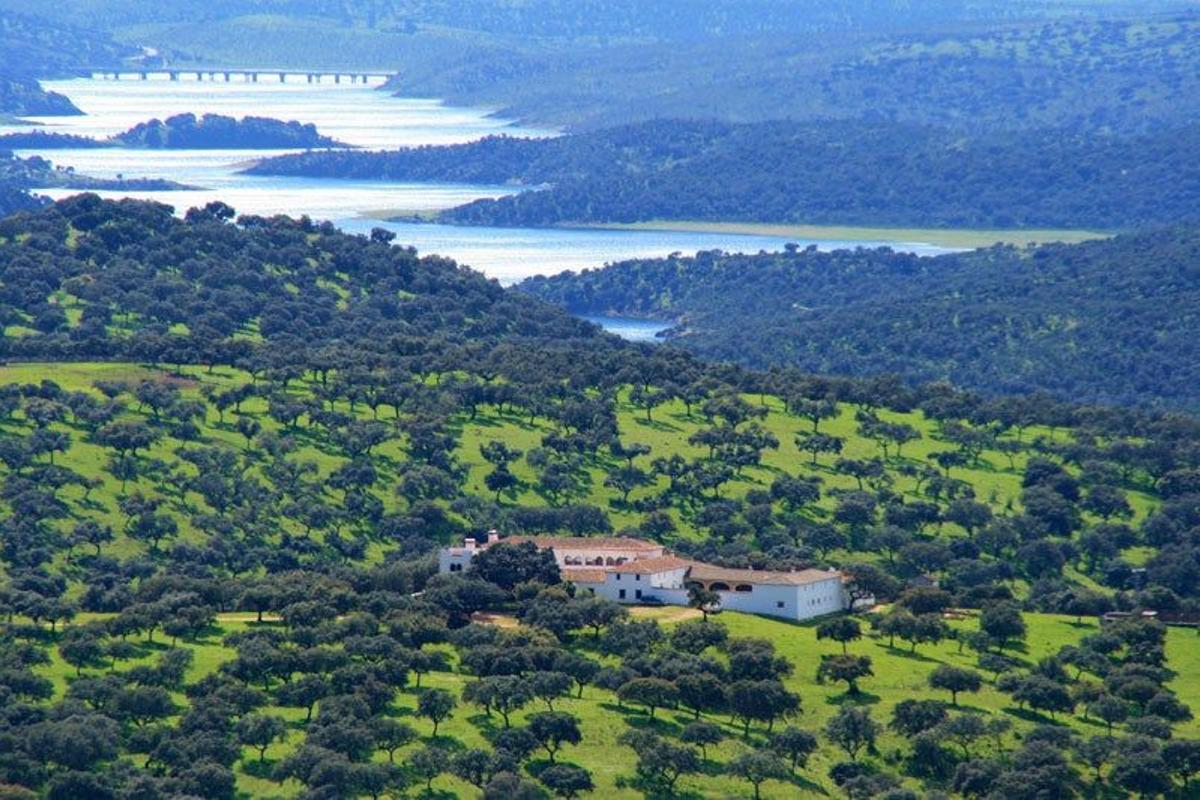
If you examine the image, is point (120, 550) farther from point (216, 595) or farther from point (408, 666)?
point (408, 666)

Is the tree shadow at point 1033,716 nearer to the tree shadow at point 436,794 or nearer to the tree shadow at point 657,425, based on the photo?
the tree shadow at point 436,794

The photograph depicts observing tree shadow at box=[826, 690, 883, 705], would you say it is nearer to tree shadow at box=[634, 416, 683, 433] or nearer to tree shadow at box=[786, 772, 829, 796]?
tree shadow at box=[786, 772, 829, 796]

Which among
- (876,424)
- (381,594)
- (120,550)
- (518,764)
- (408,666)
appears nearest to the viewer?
(518,764)

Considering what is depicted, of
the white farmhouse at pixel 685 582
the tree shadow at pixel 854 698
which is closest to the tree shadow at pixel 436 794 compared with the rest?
the tree shadow at pixel 854 698

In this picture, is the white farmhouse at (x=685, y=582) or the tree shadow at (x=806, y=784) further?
the white farmhouse at (x=685, y=582)

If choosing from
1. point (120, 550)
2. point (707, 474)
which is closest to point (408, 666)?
point (120, 550)

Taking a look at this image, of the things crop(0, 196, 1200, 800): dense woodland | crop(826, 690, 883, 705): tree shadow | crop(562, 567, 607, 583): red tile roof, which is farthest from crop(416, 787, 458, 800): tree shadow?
crop(562, 567, 607, 583): red tile roof
